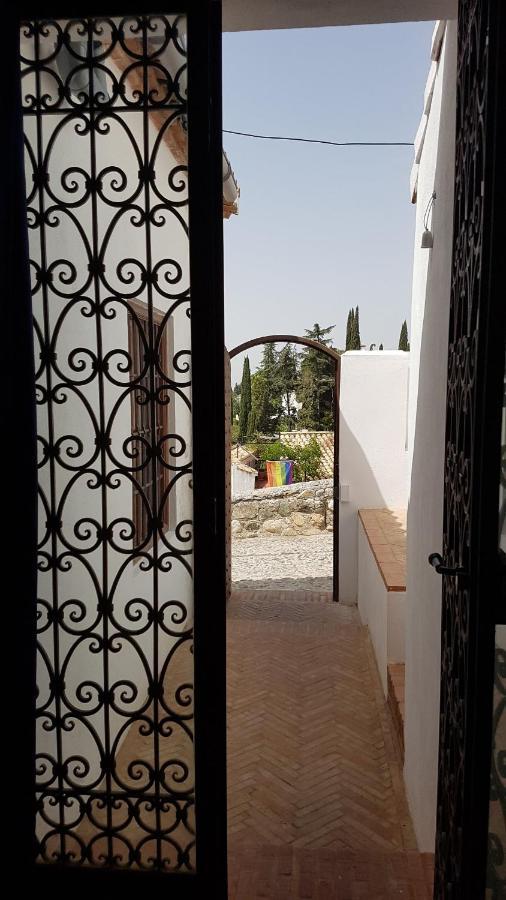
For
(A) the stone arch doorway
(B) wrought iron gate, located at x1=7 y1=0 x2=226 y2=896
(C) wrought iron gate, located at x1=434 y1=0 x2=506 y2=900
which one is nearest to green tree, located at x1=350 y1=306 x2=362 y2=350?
(A) the stone arch doorway

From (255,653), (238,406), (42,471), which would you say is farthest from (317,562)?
(238,406)

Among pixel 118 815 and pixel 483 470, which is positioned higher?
pixel 483 470

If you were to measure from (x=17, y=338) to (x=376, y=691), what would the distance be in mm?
4252

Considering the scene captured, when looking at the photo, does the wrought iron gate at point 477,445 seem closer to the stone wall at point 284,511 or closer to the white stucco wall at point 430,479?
the white stucco wall at point 430,479

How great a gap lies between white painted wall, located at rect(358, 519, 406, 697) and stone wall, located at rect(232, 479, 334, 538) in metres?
7.44

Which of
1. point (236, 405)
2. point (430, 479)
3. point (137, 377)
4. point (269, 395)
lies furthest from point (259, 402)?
point (137, 377)

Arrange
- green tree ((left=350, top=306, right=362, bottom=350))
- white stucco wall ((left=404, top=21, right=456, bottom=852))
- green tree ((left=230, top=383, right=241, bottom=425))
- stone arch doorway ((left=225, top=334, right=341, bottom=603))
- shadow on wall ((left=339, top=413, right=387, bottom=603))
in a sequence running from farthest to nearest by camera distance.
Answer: green tree ((left=350, top=306, right=362, bottom=350)) → green tree ((left=230, top=383, right=241, bottom=425)) → shadow on wall ((left=339, top=413, right=387, bottom=603)) → stone arch doorway ((left=225, top=334, right=341, bottom=603)) → white stucco wall ((left=404, top=21, right=456, bottom=852))

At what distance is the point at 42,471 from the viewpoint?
Result: 2553mm

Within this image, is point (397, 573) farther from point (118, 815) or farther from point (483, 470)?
point (483, 470)

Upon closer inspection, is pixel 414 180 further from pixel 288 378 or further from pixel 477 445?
pixel 288 378

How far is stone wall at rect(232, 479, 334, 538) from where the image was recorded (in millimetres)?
14719

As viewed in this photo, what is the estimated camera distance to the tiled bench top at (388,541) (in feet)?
17.4

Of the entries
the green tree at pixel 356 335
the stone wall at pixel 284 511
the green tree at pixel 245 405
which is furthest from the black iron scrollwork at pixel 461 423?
the green tree at pixel 356 335

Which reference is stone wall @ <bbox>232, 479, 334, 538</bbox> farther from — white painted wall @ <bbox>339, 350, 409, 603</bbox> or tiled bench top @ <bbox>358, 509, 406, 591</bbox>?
tiled bench top @ <bbox>358, 509, 406, 591</bbox>
